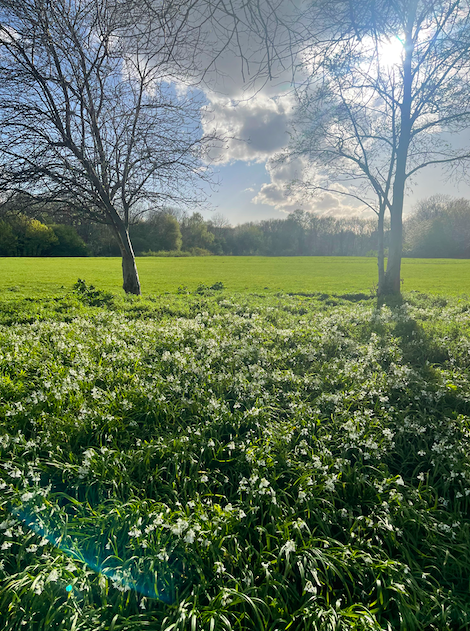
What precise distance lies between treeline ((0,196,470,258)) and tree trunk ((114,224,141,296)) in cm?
3151

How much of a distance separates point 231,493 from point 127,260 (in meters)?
14.0

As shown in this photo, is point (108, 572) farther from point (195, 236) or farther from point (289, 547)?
point (195, 236)

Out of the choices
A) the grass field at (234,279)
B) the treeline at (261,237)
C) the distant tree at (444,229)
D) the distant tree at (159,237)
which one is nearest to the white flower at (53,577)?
the grass field at (234,279)

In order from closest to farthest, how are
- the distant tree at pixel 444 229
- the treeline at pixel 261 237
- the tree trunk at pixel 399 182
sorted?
the tree trunk at pixel 399 182, the treeline at pixel 261 237, the distant tree at pixel 444 229

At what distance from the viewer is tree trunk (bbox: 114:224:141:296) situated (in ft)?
50.2

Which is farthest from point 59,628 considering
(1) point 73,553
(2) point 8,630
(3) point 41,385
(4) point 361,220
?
(4) point 361,220

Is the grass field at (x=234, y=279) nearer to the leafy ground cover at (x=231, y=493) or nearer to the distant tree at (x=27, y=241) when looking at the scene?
the leafy ground cover at (x=231, y=493)

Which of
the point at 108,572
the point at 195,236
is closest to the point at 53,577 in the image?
the point at 108,572

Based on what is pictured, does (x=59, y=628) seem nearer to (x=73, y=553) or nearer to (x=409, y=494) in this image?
(x=73, y=553)

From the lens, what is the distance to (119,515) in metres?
3.06

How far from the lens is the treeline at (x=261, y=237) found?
58922 mm

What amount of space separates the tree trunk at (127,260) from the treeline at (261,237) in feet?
103

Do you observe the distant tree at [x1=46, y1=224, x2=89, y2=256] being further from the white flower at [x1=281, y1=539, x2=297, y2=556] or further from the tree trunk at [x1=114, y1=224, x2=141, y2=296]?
the white flower at [x1=281, y1=539, x2=297, y2=556]

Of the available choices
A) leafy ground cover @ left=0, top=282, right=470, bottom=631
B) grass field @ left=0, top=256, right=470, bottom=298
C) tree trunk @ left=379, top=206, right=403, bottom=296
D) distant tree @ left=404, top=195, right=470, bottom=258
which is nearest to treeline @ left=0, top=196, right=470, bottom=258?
distant tree @ left=404, top=195, right=470, bottom=258
